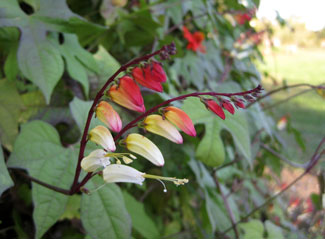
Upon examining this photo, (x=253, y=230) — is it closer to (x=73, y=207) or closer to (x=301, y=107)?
(x=73, y=207)

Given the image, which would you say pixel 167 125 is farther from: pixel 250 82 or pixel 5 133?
pixel 250 82

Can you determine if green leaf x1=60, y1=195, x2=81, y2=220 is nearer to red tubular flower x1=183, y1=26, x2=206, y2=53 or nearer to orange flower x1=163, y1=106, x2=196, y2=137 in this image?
orange flower x1=163, y1=106, x2=196, y2=137

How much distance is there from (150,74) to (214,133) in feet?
2.00

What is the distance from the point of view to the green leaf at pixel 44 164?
0.72 meters

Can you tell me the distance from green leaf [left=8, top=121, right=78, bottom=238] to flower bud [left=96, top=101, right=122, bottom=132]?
0.29 metres

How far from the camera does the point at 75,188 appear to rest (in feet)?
2.02

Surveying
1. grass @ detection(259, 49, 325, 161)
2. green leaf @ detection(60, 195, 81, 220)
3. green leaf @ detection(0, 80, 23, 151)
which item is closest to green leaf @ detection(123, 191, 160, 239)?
green leaf @ detection(60, 195, 81, 220)

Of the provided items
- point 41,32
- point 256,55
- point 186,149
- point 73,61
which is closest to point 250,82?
point 256,55

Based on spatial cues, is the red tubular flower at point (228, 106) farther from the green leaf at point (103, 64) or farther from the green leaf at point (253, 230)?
the green leaf at point (253, 230)

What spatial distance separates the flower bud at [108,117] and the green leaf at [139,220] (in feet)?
1.84

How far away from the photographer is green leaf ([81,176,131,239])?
717 millimetres

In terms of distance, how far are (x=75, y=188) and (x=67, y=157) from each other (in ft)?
0.72

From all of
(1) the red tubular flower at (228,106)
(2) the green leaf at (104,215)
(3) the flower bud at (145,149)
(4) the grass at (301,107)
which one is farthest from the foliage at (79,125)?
(4) the grass at (301,107)

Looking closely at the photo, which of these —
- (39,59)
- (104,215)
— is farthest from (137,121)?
(39,59)
